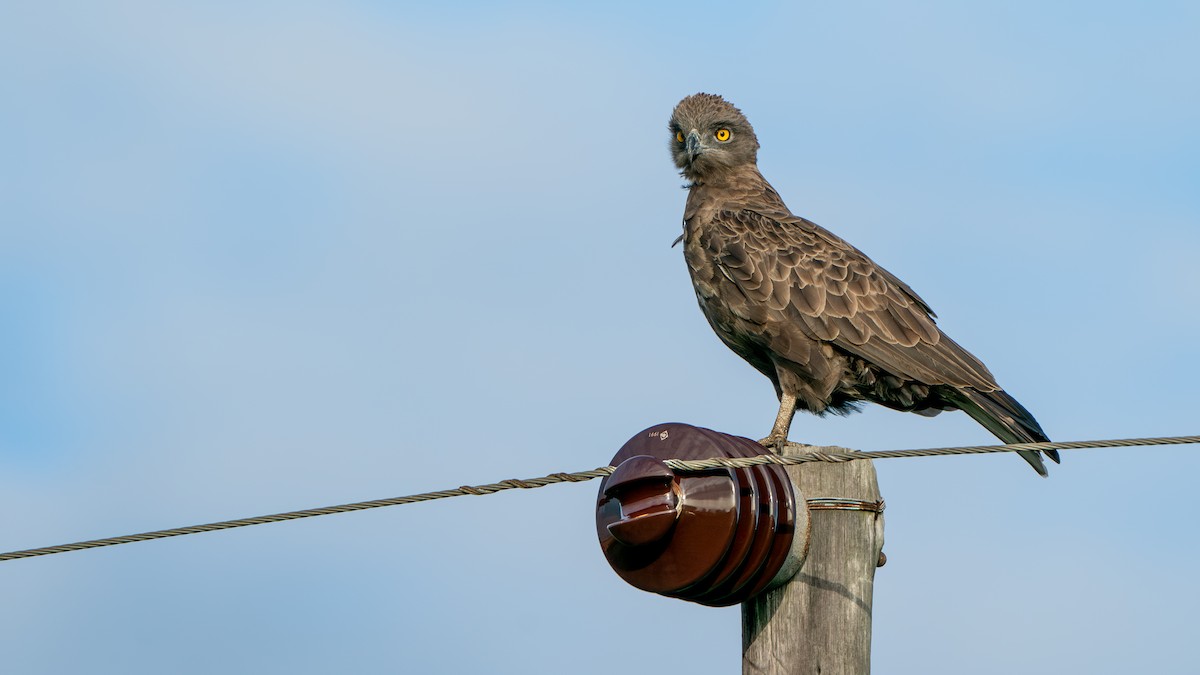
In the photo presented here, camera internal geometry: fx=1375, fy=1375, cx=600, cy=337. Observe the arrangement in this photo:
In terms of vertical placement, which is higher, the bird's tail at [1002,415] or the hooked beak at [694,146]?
the hooked beak at [694,146]

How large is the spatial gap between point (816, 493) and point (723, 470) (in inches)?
15.2

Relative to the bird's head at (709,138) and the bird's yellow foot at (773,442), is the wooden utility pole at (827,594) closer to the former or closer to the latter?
the bird's yellow foot at (773,442)

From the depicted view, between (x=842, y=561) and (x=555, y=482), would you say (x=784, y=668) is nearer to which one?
(x=842, y=561)

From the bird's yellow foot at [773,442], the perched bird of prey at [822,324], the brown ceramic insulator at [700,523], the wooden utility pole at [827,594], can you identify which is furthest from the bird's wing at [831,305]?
the brown ceramic insulator at [700,523]

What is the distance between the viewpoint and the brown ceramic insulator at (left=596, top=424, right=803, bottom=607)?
4.28 metres

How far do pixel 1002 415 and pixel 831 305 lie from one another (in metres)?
1.15

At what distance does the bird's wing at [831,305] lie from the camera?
25.4 feet

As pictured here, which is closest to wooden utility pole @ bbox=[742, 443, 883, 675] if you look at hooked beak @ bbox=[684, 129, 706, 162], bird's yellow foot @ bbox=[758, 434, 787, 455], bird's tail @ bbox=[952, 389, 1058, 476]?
bird's yellow foot @ bbox=[758, 434, 787, 455]

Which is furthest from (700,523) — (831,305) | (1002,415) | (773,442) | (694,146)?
(694,146)

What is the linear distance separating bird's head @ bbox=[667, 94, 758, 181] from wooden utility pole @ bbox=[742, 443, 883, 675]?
15.5 ft

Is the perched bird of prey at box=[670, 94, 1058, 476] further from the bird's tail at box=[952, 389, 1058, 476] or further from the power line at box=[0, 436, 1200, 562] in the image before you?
the power line at box=[0, 436, 1200, 562]

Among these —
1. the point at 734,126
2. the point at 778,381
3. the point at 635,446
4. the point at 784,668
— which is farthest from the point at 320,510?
the point at 734,126

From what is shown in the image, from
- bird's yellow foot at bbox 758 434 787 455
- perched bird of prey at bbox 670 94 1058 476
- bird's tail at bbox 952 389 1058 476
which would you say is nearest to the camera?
bird's yellow foot at bbox 758 434 787 455

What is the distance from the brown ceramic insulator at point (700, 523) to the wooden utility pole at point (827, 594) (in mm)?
121
